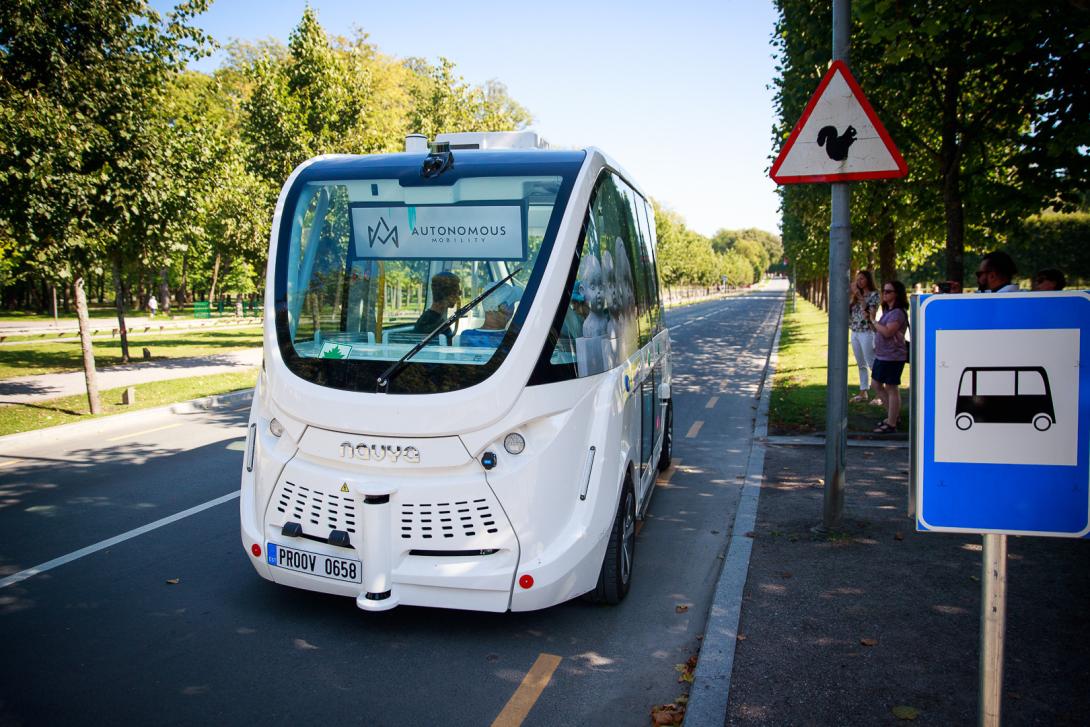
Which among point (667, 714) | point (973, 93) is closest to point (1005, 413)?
point (667, 714)

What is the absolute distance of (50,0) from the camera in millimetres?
11242

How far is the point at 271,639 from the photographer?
4395 millimetres

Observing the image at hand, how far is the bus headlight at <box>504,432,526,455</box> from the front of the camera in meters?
4.10

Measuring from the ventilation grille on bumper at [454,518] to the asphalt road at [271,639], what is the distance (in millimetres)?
703

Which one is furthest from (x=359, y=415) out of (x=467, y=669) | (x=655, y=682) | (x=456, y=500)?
(x=655, y=682)

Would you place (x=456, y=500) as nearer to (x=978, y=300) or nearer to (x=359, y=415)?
(x=359, y=415)

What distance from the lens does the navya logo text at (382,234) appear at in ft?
15.7

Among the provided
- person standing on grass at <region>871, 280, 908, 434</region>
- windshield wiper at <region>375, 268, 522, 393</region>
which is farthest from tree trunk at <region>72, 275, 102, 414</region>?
person standing on grass at <region>871, 280, 908, 434</region>

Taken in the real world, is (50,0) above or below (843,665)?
above

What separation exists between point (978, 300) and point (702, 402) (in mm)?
11452

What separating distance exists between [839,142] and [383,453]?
4.01m

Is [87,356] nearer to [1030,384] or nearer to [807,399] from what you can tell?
[807,399]

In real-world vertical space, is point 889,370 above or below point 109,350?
above

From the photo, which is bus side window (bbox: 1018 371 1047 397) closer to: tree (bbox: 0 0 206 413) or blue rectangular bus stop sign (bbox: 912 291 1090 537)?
blue rectangular bus stop sign (bbox: 912 291 1090 537)
